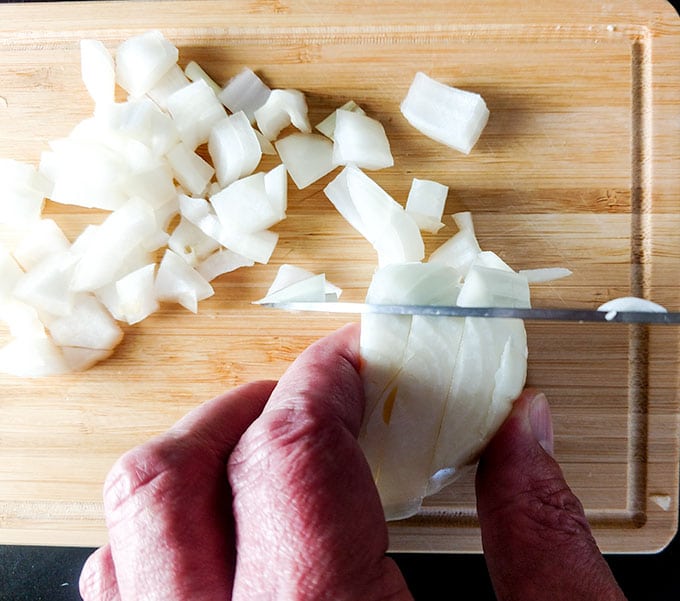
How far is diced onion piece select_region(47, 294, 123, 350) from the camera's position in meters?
1.39

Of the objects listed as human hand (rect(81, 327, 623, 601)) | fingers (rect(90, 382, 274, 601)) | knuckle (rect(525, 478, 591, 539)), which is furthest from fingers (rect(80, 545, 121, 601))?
knuckle (rect(525, 478, 591, 539))

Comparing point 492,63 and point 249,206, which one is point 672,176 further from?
point 249,206

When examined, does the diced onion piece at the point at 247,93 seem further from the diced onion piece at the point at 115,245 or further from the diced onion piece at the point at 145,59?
the diced onion piece at the point at 115,245

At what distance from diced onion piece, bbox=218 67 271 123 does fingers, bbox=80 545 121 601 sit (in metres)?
0.88

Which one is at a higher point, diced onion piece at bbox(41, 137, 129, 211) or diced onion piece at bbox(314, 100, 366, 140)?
diced onion piece at bbox(314, 100, 366, 140)

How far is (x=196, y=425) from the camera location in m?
1.03

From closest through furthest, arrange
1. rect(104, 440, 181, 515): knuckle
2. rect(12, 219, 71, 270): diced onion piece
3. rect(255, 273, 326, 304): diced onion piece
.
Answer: rect(104, 440, 181, 515): knuckle → rect(255, 273, 326, 304): diced onion piece → rect(12, 219, 71, 270): diced onion piece

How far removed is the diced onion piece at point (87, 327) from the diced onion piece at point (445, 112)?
29.6 inches

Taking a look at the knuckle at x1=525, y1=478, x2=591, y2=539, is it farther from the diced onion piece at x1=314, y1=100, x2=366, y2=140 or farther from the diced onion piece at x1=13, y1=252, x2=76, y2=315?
the diced onion piece at x1=13, y1=252, x2=76, y2=315

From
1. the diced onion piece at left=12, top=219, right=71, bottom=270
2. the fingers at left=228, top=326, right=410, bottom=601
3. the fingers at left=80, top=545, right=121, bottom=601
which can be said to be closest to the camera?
the fingers at left=228, top=326, right=410, bottom=601

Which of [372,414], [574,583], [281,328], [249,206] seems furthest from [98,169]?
[574,583]

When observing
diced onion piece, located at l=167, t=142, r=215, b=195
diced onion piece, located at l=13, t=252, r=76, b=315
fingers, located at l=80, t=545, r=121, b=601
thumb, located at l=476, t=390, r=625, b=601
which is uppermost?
diced onion piece, located at l=167, t=142, r=215, b=195

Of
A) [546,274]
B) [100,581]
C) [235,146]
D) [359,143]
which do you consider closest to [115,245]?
[235,146]

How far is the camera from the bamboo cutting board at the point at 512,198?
1.37 metres
